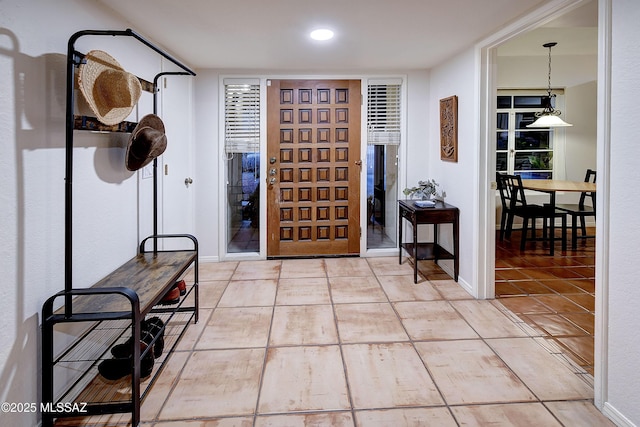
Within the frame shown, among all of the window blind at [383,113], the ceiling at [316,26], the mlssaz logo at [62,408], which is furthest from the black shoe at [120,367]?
Answer: the window blind at [383,113]

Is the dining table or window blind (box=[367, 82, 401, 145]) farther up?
window blind (box=[367, 82, 401, 145])

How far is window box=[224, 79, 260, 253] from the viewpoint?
482cm

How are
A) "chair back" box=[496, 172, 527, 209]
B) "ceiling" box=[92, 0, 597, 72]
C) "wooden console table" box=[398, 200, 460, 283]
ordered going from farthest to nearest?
"chair back" box=[496, 172, 527, 209], "wooden console table" box=[398, 200, 460, 283], "ceiling" box=[92, 0, 597, 72]

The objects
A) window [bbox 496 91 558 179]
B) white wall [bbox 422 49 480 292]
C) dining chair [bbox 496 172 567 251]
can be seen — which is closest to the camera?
white wall [bbox 422 49 480 292]

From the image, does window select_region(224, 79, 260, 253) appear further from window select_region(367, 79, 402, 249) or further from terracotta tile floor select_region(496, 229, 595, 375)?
terracotta tile floor select_region(496, 229, 595, 375)

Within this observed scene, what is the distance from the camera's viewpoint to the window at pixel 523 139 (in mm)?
6555

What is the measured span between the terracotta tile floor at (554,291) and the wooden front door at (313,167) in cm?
180

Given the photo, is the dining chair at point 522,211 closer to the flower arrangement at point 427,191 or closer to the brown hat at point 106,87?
the flower arrangement at point 427,191

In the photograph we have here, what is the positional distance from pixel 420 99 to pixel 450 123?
34.0 inches

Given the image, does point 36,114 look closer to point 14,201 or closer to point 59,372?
point 14,201

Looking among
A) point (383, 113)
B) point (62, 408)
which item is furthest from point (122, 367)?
point (383, 113)

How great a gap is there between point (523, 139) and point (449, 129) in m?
3.05

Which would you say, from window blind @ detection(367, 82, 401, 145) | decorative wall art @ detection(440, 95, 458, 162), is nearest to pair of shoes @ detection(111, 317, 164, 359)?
decorative wall art @ detection(440, 95, 458, 162)

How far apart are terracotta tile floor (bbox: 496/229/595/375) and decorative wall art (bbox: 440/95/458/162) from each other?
1.30 metres
